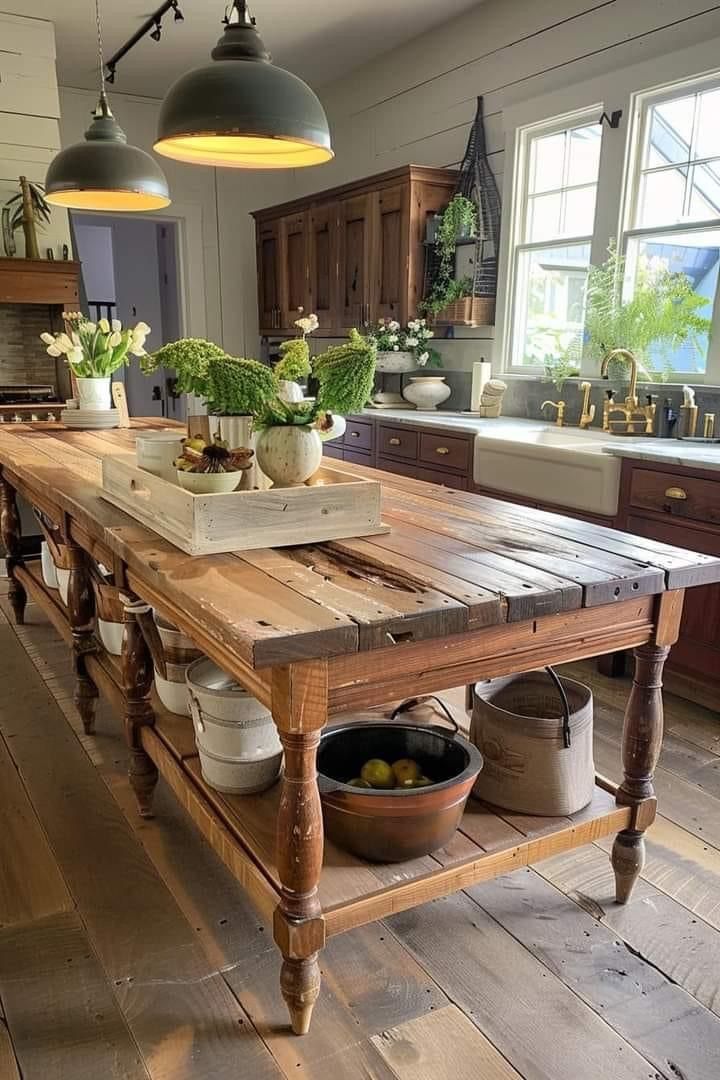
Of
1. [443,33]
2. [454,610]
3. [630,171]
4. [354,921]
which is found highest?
[443,33]

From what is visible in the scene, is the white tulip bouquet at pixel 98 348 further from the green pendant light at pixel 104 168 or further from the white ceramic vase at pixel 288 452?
the white ceramic vase at pixel 288 452

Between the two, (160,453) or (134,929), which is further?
(160,453)

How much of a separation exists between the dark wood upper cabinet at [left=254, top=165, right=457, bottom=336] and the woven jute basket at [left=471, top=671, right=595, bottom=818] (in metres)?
3.43

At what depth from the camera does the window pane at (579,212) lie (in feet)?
13.6

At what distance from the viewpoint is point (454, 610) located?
1.32 metres

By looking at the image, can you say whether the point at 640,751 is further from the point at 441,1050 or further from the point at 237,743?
the point at 237,743

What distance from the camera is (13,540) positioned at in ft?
12.0

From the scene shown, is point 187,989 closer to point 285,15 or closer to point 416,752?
point 416,752

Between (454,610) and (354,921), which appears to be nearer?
(454,610)

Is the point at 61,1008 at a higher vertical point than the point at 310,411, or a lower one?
lower

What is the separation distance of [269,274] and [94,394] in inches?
113

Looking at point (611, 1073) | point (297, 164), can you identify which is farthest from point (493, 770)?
point (297, 164)

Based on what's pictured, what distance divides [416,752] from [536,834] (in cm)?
32

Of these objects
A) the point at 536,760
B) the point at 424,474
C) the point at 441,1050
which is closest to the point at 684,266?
the point at 424,474
